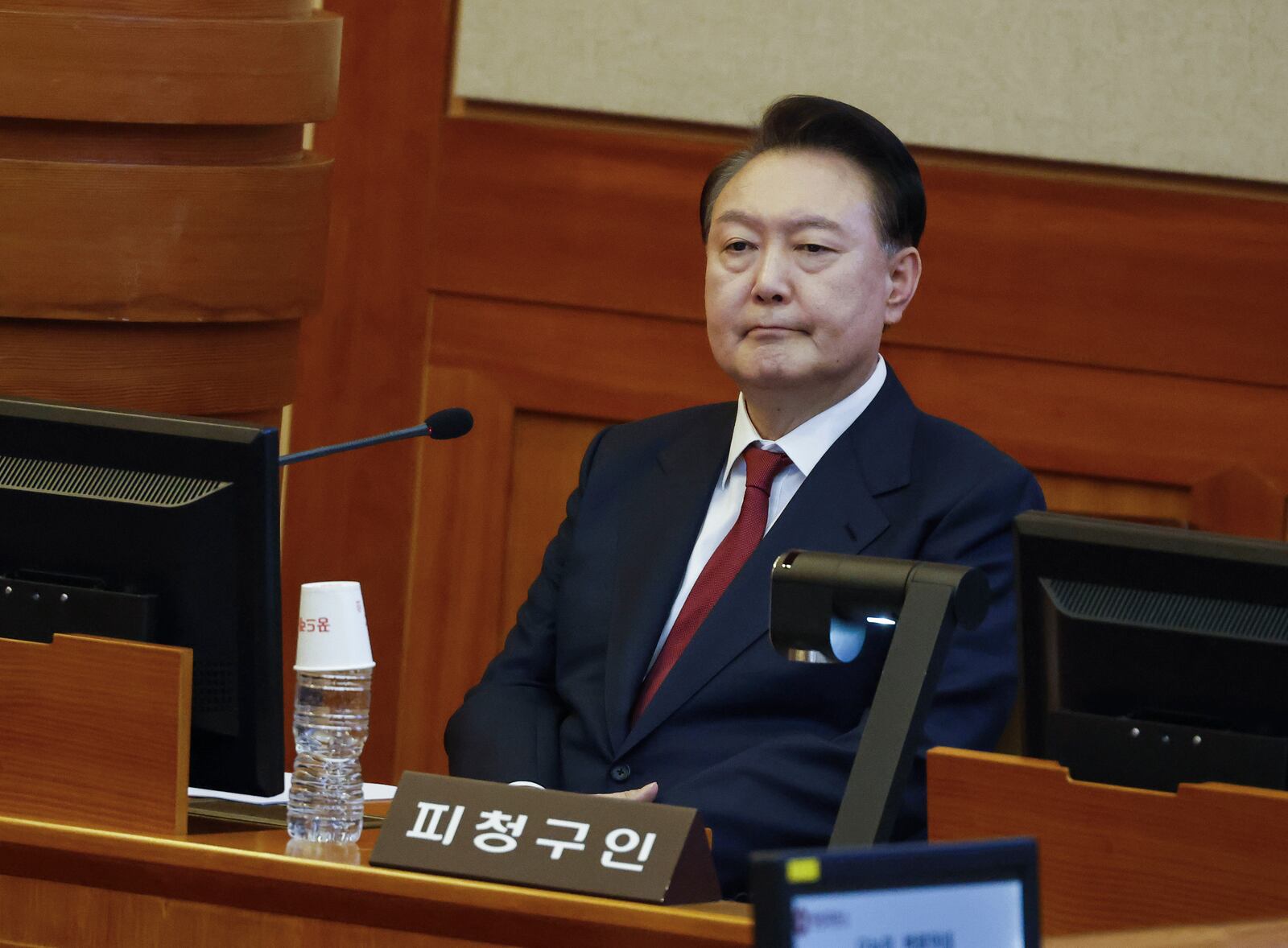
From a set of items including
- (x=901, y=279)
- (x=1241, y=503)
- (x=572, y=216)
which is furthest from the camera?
(x=572, y=216)

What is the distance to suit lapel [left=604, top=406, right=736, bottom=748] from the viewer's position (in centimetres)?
212

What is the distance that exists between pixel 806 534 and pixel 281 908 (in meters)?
0.82

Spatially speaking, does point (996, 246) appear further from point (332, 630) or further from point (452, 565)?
point (332, 630)

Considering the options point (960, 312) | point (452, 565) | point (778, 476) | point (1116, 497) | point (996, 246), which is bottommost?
point (452, 565)

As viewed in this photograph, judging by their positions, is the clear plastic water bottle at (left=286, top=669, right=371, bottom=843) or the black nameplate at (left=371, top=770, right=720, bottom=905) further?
the clear plastic water bottle at (left=286, top=669, right=371, bottom=843)

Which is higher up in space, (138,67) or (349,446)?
(138,67)

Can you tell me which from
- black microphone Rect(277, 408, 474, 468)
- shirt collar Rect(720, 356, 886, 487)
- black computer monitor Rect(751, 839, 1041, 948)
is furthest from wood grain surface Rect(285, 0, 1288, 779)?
black computer monitor Rect(751, 839, 1041, 948)

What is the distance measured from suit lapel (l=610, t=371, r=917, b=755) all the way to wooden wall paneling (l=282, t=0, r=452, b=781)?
1.19 metres

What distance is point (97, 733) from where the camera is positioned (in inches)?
62.9

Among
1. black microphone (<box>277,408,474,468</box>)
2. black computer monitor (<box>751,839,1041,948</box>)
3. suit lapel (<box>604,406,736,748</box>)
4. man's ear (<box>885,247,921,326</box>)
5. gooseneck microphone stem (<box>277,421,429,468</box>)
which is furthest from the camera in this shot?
man's ear (<box>885,247,921,326</box>)

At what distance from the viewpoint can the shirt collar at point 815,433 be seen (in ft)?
7.13

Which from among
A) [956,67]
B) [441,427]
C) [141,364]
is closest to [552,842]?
[441,427]

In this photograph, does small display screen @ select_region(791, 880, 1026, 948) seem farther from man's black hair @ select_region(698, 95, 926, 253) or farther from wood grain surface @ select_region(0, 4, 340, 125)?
wood grain surface @ select_region(0, 4, 340, 125)

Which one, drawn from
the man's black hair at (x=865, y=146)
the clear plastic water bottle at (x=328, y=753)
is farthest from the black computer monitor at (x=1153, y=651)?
the man's black hair at (x=865, y=146)
